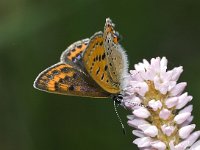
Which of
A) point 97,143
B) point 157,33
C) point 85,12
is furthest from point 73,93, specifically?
point 157,33

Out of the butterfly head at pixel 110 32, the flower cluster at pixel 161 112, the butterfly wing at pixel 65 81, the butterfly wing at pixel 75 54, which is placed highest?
the butterfly head at pixel 110 32

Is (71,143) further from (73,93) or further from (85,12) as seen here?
(73,93)

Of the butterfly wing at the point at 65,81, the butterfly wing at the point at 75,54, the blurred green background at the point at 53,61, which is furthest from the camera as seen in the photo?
the blurred green background at the point at 53,61

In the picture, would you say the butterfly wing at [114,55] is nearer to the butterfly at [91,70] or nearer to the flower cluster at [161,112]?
the butterfly at [91,70]

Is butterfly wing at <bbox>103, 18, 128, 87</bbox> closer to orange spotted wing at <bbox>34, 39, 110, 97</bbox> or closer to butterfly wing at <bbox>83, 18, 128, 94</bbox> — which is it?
butterfly wing at <bbox>83, 18, 128, 94</bbox>

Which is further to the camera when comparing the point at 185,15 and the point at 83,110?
the point at 185,15

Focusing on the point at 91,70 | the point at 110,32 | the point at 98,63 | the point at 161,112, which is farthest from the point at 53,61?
the point at 161,112

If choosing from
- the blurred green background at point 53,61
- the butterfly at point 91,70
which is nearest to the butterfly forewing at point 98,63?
the butterfly at point 91,70

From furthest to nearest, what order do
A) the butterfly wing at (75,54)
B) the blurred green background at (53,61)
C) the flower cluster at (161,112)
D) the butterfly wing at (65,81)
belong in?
the blurred green background at (53,61), the butterfly wing at (75,54), the butterfly wing at (65,81), the flower cluster at (161,112)
